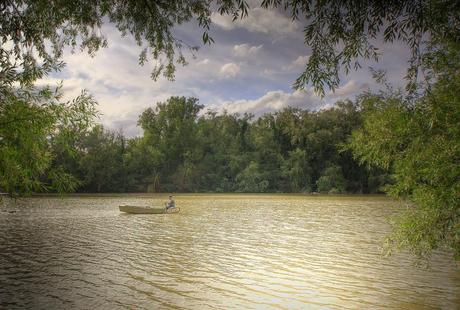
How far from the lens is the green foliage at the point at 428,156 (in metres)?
8.16

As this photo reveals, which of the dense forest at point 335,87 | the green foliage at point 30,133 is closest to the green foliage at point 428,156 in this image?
the dense forest at point 335,87

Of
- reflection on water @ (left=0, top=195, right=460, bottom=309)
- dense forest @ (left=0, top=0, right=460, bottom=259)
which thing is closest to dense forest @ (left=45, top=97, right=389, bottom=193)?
reflection on water @ (left=0, top=195, right=460, bottom=309)

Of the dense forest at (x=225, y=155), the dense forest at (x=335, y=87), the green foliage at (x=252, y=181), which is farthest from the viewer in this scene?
the green foliage at (x=252, y=181)

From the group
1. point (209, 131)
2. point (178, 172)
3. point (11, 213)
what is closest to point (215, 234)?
point (11, 213)

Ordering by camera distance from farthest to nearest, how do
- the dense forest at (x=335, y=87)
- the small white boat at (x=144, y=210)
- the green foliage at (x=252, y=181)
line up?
1. the green foliage at (x=252, y=181)
2. the small white boat at (x=144, y=210)
3. the dense forest at (x=335, y=87)

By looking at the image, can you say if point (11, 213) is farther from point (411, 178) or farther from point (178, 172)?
point (178, 172)

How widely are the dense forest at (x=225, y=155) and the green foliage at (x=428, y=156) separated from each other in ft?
213

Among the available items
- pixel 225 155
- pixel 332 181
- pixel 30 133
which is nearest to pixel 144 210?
pixel 30 133

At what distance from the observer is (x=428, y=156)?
8602 millimetres

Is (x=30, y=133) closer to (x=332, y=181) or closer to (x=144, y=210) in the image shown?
(x=144, y=210)

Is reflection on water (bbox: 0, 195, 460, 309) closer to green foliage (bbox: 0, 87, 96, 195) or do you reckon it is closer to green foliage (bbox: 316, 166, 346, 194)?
green foliage (bbox: 0, 87, 96, 195)

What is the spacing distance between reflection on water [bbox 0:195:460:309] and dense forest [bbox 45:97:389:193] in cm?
5663

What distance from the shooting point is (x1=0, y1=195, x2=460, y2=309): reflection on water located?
862 centimetres

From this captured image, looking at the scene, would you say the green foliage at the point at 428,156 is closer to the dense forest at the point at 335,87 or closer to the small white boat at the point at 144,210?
the dense forest at the point at 335,87
